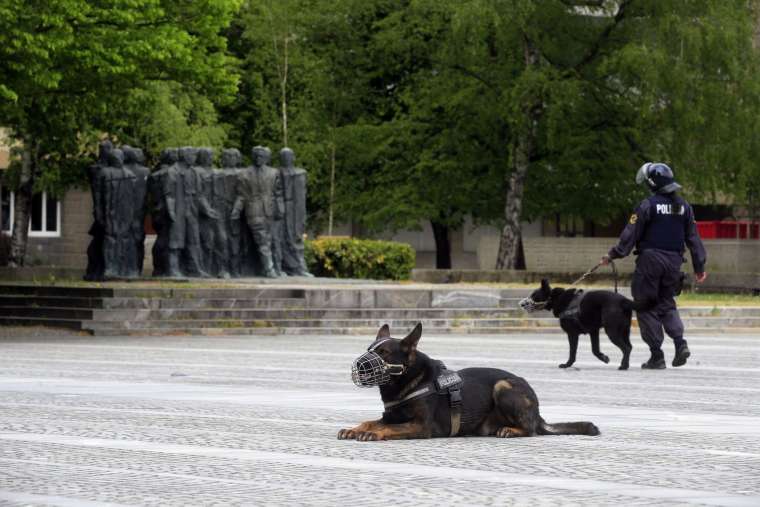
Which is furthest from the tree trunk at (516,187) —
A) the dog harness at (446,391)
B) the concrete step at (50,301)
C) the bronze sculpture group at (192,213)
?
the dog harness at (446,391)

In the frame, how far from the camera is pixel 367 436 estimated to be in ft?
36.7

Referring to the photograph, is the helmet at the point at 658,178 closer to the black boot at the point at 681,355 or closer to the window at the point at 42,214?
the black boot at the point at 681,355

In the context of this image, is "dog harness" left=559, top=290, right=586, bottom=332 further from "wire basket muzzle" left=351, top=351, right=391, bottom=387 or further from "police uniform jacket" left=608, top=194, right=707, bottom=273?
"wire basket muzzle" left=351, top=351, right=391, bottom=387

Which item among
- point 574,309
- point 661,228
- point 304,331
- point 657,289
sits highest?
point 661,228

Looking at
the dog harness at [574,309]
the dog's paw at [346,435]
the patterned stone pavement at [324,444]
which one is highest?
the dog harness at [574,309]

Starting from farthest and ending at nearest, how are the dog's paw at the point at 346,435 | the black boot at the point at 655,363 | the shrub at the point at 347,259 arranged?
the shrub at the point at 347,259 < the black boot at the point at 655,363 < the dog's paw at the point at 346,435

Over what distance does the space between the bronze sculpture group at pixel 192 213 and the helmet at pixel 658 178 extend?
15.4 metres

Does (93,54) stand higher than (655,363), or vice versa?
(93,54)

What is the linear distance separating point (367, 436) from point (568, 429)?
135 cm

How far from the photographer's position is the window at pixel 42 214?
65062mm

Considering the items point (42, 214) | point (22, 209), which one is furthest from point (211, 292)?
point (42, 214)

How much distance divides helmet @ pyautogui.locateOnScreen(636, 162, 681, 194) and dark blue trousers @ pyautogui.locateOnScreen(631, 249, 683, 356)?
2.13 feet

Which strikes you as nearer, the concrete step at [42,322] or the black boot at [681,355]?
the black boot at [681,355]

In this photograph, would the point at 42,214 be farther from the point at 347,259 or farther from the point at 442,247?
the point at 347,259
